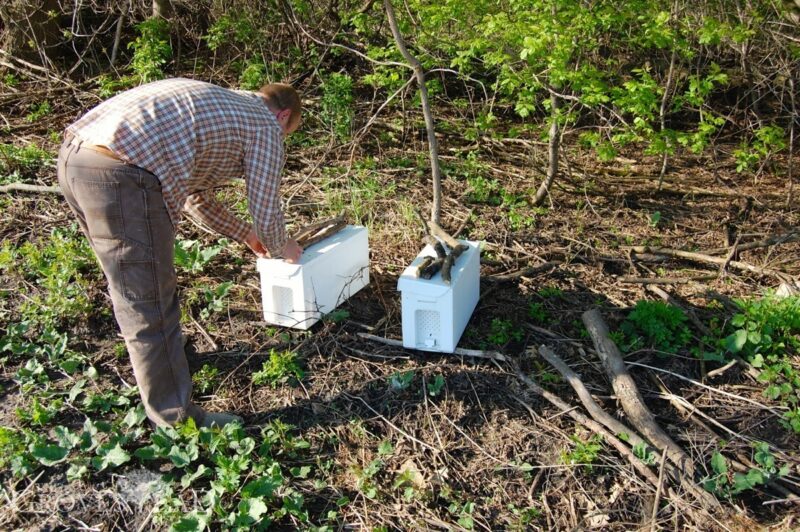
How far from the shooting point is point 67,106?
23.0ft

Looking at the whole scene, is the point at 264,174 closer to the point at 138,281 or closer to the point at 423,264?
the point at 138,281

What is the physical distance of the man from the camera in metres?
2.64

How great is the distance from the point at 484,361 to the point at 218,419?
1.30 metres

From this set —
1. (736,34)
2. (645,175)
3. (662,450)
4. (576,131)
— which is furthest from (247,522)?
(576,131)

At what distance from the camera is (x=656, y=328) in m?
3.54

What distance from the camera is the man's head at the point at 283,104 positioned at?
10.3ft

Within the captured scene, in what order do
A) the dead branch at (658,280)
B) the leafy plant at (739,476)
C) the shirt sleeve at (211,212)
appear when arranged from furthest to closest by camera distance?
the dead branch at (658,280)
the shirt sleeve at (211,212)
the leafy plant at (739,476)

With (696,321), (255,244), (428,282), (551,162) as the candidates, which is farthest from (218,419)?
(551,162)

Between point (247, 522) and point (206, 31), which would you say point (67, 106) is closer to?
point (206, 31)

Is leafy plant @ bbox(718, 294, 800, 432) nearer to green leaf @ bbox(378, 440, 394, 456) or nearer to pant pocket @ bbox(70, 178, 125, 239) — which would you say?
green leaf @ bbox(378, 440, 394, 456)

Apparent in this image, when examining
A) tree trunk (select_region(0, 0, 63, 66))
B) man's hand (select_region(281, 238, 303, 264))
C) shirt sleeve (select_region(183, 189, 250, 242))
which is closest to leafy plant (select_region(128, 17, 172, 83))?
tree trunk (select_region(0, 0, 63, 66))

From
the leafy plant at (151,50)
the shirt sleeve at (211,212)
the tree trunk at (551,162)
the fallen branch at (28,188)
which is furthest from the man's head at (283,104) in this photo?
the leafy plant at (151,50)

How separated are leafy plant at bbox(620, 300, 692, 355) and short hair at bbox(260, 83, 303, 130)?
6.59ft

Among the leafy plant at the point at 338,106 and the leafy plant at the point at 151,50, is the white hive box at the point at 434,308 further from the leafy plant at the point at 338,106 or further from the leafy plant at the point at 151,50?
the leafy plant at the point at 151,50
